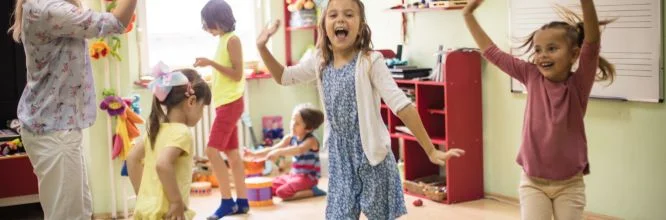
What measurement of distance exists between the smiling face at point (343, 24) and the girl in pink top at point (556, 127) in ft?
1.41

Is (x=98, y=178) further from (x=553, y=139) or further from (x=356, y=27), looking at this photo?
(x=553, y=139)

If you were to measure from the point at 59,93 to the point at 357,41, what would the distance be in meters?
1.01

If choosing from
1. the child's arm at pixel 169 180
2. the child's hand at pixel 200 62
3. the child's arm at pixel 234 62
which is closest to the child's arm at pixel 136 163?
the child's arm at pixel 169 180

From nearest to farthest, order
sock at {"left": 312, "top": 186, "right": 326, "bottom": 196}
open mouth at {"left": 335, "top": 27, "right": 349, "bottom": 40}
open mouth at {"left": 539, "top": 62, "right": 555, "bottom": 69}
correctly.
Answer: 1. open mouth at {"left": 335, "top": 27, "right": 349, "bottom": 40}
2. open mouth at {"left": 539, "top": 62, "right": 555, "bottom": 69}
3. sock at {"left": 312, "top": 186, "right": 326, "bottom": 196}

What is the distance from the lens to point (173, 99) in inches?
113

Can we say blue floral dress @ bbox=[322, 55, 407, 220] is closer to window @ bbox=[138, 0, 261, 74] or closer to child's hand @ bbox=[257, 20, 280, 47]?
child's hand @ bbox=[257, 20, 280, 47]

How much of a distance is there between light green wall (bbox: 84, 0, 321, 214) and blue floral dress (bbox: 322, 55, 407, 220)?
2.09m

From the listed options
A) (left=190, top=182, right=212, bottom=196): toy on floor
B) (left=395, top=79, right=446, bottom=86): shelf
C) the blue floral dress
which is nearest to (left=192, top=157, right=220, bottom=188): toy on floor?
(left=190, top=182, right=212, bottom=196): toy on floor

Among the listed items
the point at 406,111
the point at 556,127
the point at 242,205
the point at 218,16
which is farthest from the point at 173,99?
the point at 242,205

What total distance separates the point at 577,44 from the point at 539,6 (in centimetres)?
153

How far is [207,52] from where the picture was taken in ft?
19.6

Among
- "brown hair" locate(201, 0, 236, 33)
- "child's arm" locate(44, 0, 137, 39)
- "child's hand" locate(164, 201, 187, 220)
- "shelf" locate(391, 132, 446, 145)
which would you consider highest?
"brown hair" locate(201, 0, 236, 33)

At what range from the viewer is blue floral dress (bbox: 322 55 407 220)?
9.65 feet

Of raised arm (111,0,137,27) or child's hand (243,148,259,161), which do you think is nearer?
raised arm (111,0,137,27)
